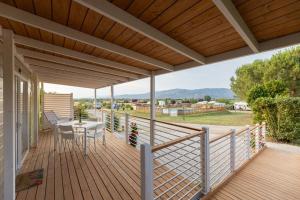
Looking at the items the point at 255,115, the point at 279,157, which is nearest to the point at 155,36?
the point at 279,157

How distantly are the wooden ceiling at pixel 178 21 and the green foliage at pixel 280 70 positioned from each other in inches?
268

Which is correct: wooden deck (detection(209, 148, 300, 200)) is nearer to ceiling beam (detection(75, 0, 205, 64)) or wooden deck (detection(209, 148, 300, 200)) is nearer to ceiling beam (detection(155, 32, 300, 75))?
ceiling beam (detection(155, 32, 300, 75))

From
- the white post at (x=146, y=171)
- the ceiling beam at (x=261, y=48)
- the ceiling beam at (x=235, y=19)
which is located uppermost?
the ceiling beam at (x=235, y=19)

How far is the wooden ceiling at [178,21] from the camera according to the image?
1558mm

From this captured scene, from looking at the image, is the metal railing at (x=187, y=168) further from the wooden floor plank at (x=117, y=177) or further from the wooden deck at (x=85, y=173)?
the wooden deck at (x=85, y=173)

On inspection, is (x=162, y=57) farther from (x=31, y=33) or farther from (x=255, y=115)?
(x=255, y=115)

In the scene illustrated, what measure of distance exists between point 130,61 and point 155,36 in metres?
1.60

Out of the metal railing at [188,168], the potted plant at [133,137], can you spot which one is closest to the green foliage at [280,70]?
the potted plant at [133,137]

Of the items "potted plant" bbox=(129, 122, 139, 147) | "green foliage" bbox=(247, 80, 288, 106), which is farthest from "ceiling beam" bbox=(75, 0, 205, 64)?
"green foliage" bbox=(247, 80, 288, 106)

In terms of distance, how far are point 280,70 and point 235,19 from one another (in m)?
11.2

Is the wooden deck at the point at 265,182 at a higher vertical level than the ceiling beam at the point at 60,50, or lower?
lower

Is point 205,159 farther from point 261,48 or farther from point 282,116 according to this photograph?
point 282,116

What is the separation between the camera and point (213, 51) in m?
2.70

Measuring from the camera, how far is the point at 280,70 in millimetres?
10242
